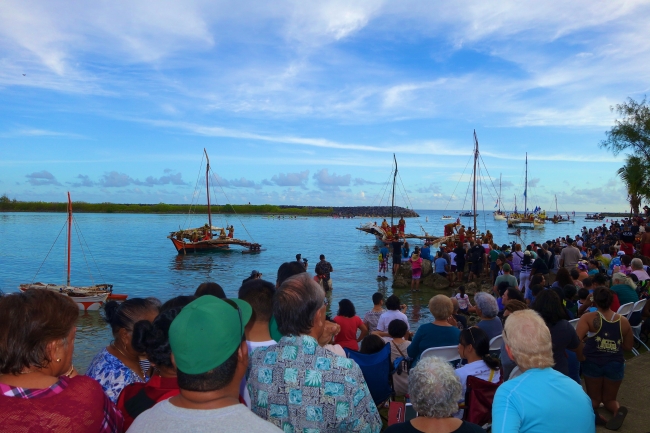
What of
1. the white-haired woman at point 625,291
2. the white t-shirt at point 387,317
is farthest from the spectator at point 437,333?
the white-haired woman at point 625,291

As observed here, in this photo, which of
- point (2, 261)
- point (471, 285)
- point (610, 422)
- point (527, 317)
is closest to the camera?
point (527, 317)

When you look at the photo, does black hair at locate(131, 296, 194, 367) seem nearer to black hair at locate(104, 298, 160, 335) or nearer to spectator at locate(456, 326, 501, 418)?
black hair at locate(104, 298, 160, 335)

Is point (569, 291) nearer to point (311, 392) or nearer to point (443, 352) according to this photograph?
point (443, 352)

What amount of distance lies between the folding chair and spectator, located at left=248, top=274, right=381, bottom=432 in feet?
6.61

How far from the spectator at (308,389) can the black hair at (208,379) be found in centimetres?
64

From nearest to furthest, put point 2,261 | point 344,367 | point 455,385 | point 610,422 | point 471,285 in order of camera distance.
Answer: point 344,367, point 455,385, point 610,422, point 471,285, point 2,261

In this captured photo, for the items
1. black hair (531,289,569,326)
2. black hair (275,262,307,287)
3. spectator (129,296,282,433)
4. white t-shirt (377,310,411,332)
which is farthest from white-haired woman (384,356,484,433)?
Answer: white t-shirt (377,310,411,332)

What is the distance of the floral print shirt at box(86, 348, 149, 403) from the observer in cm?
292

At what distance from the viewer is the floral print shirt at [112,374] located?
9.57 feet

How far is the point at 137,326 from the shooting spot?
2.57m

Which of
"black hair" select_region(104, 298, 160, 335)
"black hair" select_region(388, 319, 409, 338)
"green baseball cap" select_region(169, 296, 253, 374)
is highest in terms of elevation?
"green baseball cap" select_region(169, 296, 253, 374)

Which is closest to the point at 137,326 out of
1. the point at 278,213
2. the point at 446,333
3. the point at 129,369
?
the point at 129,369

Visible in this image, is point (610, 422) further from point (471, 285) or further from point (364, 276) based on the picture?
point (364, 276)

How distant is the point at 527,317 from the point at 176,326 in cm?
203
